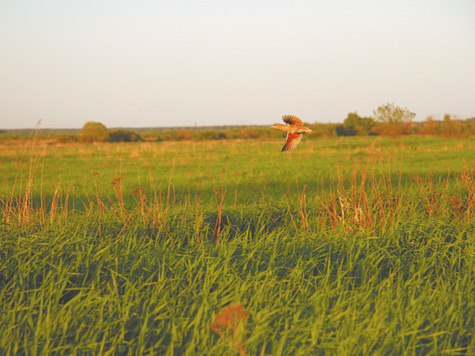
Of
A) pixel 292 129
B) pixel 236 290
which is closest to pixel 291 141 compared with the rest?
pixel 292 129

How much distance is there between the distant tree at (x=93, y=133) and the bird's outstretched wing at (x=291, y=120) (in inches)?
1672

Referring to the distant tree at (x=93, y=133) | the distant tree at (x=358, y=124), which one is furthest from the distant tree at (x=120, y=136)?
the distant tree at (x=358, y=124)

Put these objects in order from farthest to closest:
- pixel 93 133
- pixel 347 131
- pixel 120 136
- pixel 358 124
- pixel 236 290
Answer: pixel 358 124 → pixel 347 131 → pixel 120 136 → pixel 93 133 → pixel 236 290

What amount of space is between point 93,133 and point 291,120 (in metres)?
43.5

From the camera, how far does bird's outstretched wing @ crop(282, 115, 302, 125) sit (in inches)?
143

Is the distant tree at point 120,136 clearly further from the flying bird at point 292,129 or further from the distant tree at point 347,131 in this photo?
the flying bird at point 292,129

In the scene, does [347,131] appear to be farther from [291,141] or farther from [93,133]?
[291,141]

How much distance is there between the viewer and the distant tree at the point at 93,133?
4306 cm

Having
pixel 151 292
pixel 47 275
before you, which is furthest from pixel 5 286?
pixel 151 292

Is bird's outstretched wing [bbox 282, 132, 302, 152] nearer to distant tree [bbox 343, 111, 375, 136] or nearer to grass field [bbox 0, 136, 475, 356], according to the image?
grass field [bbox 0, 136, 475, 356]

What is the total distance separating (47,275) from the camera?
351 centimetres

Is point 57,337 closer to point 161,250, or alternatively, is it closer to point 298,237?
point 161,250

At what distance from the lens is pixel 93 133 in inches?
1721

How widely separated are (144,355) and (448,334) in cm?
212
